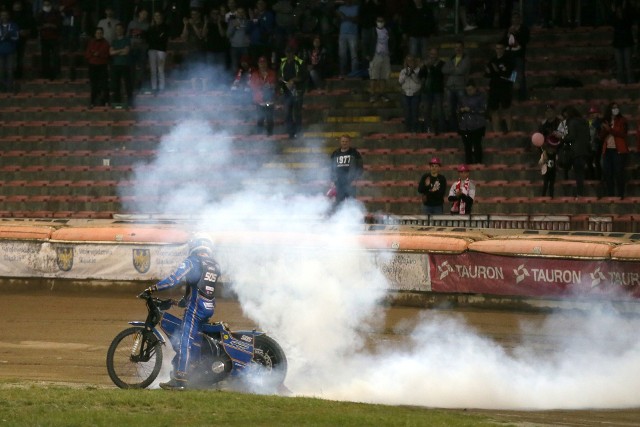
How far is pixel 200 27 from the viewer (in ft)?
94.2

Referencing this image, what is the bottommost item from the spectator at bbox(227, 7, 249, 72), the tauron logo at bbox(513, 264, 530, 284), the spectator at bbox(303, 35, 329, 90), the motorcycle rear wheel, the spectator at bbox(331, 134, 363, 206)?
the motorcycle rear wheel

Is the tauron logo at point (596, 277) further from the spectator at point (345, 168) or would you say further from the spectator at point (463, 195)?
the spectator at point (345, 168)

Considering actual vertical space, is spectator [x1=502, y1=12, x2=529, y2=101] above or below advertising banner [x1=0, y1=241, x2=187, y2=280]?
above

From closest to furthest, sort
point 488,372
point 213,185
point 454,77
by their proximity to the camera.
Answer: point 488,372
point 213,185
point 454,77

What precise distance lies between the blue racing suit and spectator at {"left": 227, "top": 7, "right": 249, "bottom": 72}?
15.2 metres

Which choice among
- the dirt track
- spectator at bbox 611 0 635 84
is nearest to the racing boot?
the dirt track

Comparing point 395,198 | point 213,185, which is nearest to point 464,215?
point 395,198

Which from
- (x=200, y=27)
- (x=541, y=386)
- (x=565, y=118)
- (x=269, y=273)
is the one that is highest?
(x=200, y=27)

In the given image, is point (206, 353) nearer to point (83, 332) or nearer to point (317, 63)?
point (83, 332)

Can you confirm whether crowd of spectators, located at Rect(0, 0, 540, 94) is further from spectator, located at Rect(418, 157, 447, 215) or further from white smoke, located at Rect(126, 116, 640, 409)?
white smoke, located at Rect(126, 116, 640, 409)

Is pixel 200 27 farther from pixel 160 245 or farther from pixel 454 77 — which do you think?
pixel 160 245

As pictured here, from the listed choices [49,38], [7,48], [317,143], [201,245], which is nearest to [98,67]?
[49,38]

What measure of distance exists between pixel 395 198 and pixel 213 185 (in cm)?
358

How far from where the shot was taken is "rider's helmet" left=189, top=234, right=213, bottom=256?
523 inches
